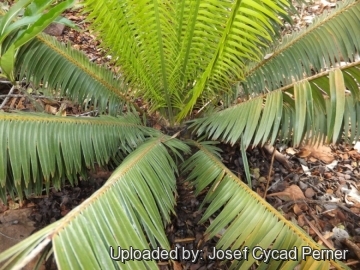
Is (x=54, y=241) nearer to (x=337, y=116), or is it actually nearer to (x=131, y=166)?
(x=131, y=166)

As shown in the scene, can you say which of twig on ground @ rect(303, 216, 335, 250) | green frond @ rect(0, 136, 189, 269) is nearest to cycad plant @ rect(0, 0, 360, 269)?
green frond @ rect(0, 136, 189, 269)

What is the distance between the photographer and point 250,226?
96 centimetres

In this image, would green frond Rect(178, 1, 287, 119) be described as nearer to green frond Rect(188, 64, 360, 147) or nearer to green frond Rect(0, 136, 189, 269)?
green frond Rect(188, 64, 360, 147)

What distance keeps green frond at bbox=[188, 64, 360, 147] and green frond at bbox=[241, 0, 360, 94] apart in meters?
0.28

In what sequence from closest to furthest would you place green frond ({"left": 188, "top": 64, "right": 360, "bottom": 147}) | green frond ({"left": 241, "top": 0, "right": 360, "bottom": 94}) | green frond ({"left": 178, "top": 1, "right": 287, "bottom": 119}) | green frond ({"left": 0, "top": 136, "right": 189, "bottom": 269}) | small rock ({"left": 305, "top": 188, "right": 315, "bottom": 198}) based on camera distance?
green frond ({"left": 0, "top": 136, "right": 189, "bottom": 269}) < green frond ({"left": 188, "top": 64, "right": 360, "bottom": 147}) < green frond ({"left": 178, "top": 1, "right": 287, "bottom": 119}) < green frond ({"left": 241, "top": 0, "right": 360, "bottom": 94}) < small rock ({"left": 305, "top": 188, "right": 315, "bottom": 198})

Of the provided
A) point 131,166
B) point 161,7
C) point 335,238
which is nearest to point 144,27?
point 161,7

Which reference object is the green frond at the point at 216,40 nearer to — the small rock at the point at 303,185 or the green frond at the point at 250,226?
Result: the green frond at the point at 250,226

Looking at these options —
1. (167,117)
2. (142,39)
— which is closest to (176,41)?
(142,39)

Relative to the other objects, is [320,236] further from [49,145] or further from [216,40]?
[49,145]

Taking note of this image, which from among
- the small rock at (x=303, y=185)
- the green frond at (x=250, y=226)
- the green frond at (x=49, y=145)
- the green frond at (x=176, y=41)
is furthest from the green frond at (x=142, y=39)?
the small rock at (x=303, y=185)

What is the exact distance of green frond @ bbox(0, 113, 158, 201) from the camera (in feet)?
3.29

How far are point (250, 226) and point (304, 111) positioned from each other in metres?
0.36

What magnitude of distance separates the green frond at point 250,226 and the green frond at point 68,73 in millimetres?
596

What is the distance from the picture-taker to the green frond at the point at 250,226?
85cm
